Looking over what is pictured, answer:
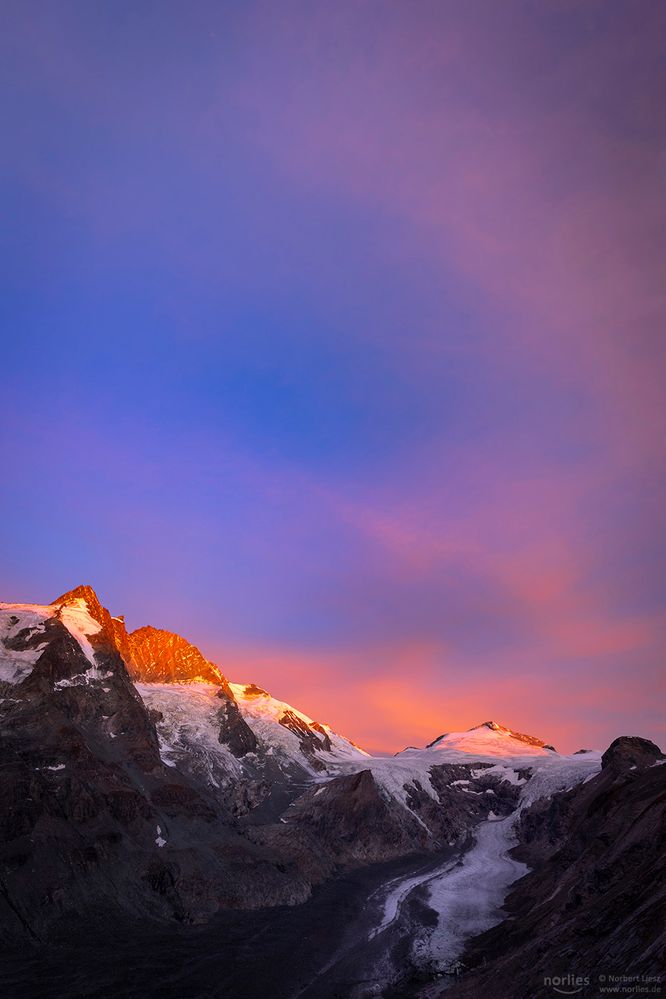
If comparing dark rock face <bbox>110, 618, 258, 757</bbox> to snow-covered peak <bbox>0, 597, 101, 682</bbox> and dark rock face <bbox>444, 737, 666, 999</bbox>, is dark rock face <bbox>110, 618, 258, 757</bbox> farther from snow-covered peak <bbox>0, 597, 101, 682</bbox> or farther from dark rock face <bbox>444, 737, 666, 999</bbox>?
dark rock face <bbox>444, 737, 666, 999</bbox>

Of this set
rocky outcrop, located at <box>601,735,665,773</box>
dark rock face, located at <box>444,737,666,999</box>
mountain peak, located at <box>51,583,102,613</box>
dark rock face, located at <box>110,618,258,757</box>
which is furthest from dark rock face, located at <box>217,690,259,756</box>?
dark rock face, located at <box>444,737,666,999</box>

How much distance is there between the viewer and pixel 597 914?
41.3m

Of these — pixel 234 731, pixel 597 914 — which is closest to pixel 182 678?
pixel 234 731

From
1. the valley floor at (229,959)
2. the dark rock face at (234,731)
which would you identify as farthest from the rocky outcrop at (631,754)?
the dark rock face at (234,731)

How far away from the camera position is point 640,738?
124562mm

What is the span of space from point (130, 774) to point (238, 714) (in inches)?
3132

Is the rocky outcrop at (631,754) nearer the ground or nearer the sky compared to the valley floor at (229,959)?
nearer the sky

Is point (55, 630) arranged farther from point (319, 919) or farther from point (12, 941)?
point (319, 919)

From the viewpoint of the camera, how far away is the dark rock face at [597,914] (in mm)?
33844

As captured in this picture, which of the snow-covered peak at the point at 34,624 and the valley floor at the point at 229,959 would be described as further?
the snow-covered peak at the point at 34,624

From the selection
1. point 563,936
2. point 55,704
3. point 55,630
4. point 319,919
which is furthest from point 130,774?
point 563,936

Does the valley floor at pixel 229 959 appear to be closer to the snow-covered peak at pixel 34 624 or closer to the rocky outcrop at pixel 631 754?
the snow-covered peak at pixel 34 624

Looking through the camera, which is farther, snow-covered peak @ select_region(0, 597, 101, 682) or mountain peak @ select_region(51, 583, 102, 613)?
mountain peak @ select_region(51, 583, 102, 613)

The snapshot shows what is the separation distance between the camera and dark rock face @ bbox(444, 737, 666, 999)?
3384 centimetres
